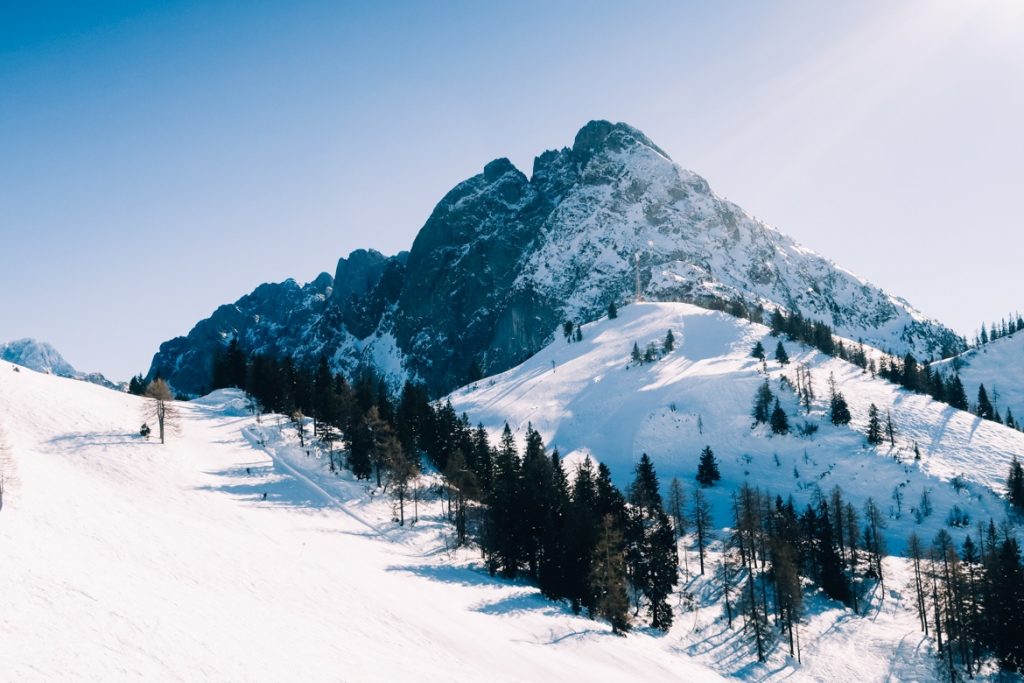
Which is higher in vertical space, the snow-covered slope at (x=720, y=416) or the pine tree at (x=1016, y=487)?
the snow-covered slope at (x=720, y=416)

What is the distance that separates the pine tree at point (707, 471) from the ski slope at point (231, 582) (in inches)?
2108

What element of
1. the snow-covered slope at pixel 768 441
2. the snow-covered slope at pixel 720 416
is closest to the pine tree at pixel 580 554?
the snow-covered slope at pixel 768 441

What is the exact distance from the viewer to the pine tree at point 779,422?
11788 centimetres

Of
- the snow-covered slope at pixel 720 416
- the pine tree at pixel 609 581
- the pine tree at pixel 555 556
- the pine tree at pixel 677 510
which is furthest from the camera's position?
the snow-covered slope at pixel 720 416

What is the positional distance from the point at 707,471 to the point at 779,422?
21.1m

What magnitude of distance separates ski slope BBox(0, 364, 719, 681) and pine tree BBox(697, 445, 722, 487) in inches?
2108

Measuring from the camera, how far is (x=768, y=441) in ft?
384

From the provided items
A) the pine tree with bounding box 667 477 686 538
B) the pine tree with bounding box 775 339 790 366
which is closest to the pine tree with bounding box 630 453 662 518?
the pine tree with bounding box 667 477 686 538

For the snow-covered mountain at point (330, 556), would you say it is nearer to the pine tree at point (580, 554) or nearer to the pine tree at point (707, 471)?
the pine tree at point (707, 471)

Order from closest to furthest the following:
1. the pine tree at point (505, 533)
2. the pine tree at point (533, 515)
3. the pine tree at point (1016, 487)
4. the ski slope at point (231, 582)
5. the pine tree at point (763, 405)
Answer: the ski slope at point (231, 582) → the pine tree at point (505, 533) → the pine tree at point (533, 515) → the pine tree at point (1016, 487) → the pine tree at point (763, 405)

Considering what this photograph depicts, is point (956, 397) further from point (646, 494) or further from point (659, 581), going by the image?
point (659, 581)

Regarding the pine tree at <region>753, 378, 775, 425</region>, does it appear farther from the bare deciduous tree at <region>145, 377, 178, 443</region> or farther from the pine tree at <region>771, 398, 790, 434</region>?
the bare deciduous tree at <region>145, 377, 178, 443</region>

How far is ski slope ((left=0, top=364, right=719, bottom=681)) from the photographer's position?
24.6 metres

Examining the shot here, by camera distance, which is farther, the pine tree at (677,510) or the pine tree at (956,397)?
the pine tree at (956,397)
